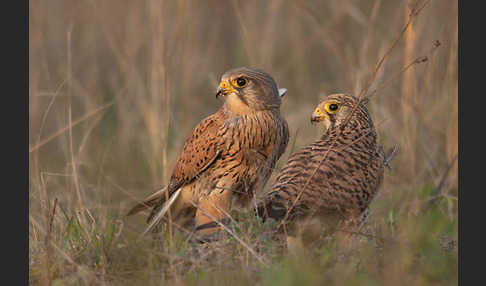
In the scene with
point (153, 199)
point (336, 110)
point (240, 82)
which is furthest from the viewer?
point (153, 199)

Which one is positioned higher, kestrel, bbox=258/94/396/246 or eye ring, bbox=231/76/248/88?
eye ring, bbox=231/76/248/88

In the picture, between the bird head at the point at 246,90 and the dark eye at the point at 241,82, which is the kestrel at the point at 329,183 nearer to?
the bird head at the point at 246,90

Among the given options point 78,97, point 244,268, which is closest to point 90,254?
point 244,268

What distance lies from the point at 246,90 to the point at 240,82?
7 cm

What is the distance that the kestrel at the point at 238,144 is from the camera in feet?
14.2

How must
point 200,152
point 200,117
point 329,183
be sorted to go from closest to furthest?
point 329,183
point 200,152
point 200,117

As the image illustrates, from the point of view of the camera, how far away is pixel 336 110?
419 cm

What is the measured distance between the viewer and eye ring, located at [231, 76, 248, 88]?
430 centimetres

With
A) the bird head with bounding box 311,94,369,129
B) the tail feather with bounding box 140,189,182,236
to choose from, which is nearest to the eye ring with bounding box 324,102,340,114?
the bird head with bounding box 311,94,369,129

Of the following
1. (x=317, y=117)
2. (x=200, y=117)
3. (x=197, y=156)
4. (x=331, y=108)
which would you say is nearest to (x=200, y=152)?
(x=197, y=156)

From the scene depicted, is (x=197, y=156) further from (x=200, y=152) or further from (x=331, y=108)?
(x=331, y=108)

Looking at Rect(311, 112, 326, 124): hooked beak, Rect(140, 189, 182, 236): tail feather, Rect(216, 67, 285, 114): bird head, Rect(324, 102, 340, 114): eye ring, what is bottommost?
Rect(140, 189, 182, 236): tail feather

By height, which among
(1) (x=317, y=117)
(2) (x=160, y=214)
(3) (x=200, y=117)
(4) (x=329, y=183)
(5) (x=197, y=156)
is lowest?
(2) (x=160, y=214)

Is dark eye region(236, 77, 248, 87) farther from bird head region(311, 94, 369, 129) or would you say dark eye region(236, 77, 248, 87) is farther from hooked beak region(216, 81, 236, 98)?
bird head region(311, 94, 369, 129)
